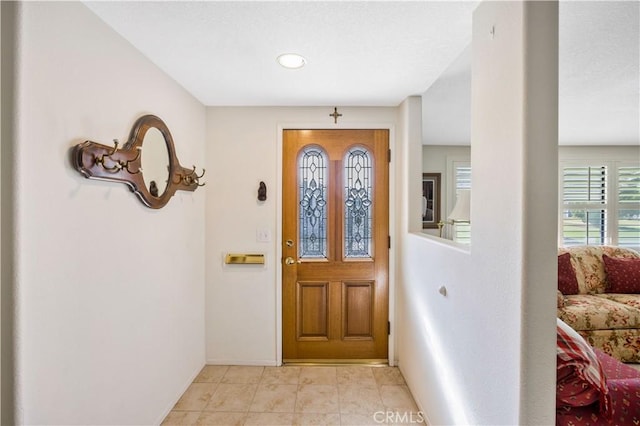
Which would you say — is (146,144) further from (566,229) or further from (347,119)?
(566,229)

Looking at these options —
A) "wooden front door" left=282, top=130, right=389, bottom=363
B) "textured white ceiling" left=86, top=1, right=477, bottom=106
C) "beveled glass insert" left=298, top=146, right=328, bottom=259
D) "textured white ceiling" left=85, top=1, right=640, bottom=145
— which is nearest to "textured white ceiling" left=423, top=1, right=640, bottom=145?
"textured white ceiling" left=85, top=1, right=640, bottom=145

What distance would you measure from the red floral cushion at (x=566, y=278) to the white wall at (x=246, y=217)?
7.13 feet

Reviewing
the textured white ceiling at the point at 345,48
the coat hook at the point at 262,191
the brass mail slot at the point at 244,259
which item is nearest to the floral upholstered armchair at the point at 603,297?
the textured white ceiling at the point at 345,48

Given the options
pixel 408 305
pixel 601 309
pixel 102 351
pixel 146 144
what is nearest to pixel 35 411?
pixel 102 351

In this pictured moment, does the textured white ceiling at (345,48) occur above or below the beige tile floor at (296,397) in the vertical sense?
above

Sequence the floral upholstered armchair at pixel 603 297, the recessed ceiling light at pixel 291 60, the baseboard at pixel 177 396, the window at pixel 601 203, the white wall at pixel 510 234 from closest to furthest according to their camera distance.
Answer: the white wall at pixel 510 234 < the recessed ceiling light at pixel 291 60 < the baseboard at pixel 177 396 < the floral upholstered armchair at pixel 603 297 < the window at pixel 601 203

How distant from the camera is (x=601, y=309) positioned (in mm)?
2623

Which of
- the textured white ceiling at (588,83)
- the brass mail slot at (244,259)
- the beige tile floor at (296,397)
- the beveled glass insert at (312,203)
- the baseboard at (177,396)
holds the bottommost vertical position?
the beige tile floor at (296,397)

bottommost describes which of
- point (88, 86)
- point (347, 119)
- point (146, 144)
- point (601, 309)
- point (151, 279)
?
point (601, 309)

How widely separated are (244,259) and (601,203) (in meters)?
5.04

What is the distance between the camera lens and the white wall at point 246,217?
2.63 meters

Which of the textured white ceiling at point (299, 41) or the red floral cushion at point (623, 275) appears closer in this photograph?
the textured white ceiling at point (299, 41)

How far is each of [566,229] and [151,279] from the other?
519 centimetres

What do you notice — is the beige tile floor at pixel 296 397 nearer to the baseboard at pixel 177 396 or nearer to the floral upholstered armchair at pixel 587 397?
the baseboard at pixel 177 396
